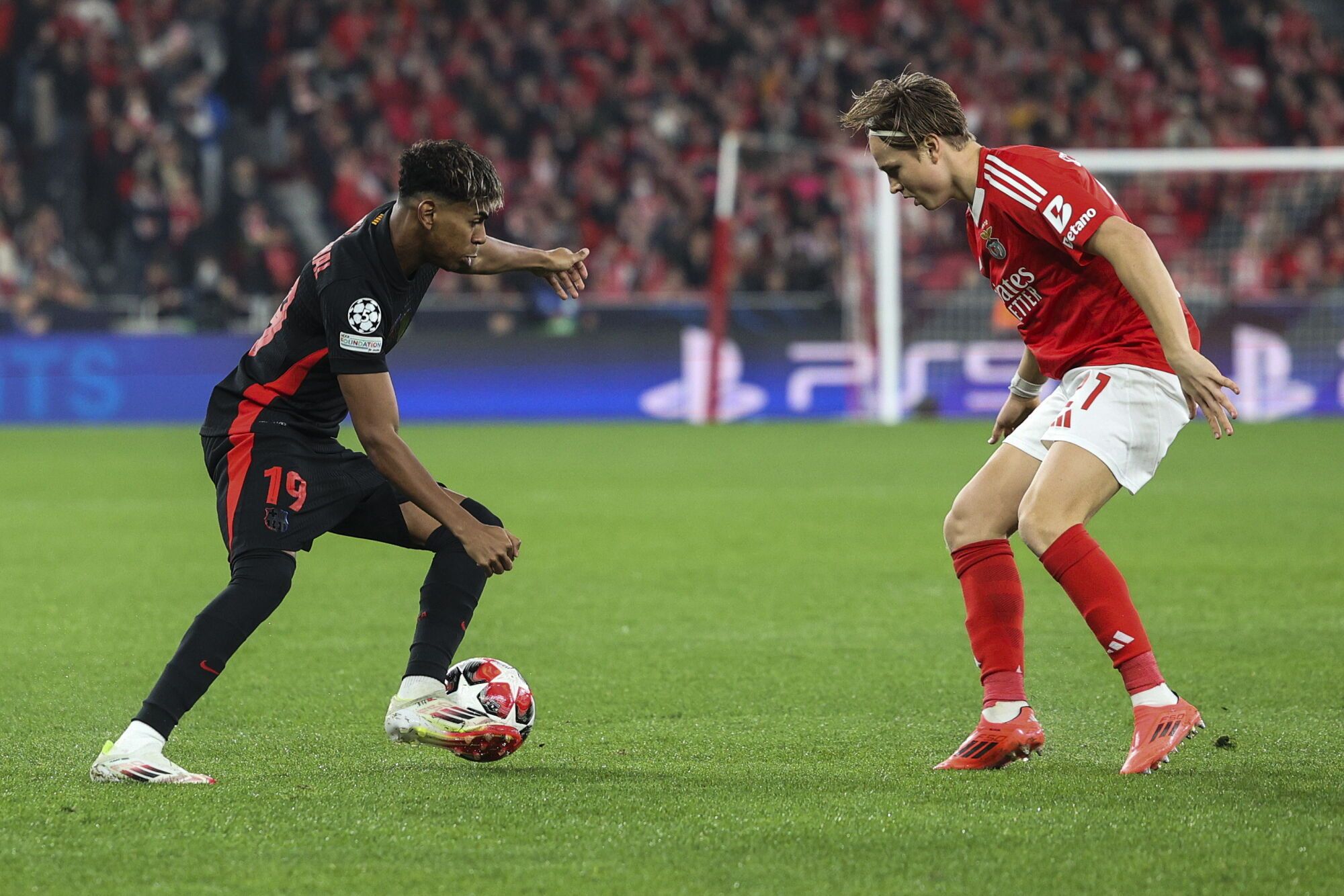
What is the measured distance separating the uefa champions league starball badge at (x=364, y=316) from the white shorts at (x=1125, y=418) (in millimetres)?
1744

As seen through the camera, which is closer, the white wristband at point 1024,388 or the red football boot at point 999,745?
the red football boot at point 999,745

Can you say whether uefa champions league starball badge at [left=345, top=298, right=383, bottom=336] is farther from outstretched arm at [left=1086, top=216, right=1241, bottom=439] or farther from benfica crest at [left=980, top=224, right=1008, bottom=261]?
outstretched arm at [left=1086, top=216, right=1241, bottom=439]

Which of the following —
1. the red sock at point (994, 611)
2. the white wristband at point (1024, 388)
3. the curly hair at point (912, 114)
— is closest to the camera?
the curly hair at point (912, 114)

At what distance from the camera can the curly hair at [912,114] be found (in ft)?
13.8

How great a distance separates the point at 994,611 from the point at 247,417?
202 centimetres

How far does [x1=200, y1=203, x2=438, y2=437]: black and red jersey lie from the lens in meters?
3.94

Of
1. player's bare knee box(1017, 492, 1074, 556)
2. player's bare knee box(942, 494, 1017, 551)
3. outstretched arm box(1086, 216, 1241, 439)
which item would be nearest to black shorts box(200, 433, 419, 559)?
player's bare knee box(942, 494, 1017, 551)

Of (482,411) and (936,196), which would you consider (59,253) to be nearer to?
(482,411)

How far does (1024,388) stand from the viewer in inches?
192

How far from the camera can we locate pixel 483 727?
4.14 meters

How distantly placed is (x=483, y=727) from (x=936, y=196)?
1.79m

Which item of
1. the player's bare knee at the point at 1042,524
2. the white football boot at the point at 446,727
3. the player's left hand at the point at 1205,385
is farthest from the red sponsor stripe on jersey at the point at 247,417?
the player's left hand at the point at 1205,385

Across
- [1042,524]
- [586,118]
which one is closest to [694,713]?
[1042,524]

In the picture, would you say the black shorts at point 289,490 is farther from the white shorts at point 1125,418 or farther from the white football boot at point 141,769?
the white shorts at point 1125,418
